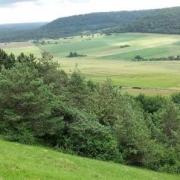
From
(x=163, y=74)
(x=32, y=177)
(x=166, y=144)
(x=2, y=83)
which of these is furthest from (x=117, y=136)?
(x=163, y=74)

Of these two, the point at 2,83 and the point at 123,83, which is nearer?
the point at 2,83

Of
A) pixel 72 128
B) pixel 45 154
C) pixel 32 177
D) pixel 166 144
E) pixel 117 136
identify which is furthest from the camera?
pixel 166 144

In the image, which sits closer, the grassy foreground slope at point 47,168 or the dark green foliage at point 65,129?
the grassy foreground slope at point 47,168

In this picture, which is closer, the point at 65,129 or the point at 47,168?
the point at 47,168

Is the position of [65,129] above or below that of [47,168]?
below

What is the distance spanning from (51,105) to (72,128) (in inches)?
139

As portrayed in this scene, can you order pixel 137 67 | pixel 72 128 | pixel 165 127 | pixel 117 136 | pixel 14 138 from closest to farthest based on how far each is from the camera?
1. pixel 14 138
2. pixel 72 128
3. pixel 117 136
4. pixel 165 127
5. pixel 137 67

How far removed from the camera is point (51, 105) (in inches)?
1695

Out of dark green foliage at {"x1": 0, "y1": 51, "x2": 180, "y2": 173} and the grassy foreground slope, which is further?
dark green foliage at {"x1": 0, "y1": 51, "x2": 180, "y2": 173}

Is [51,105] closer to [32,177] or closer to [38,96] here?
[38,96]

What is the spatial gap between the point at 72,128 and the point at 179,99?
219 feet

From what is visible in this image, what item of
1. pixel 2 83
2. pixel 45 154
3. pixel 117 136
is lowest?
pixel 117 136

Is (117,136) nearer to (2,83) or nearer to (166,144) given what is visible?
(166,144)

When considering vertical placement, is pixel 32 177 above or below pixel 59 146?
above
